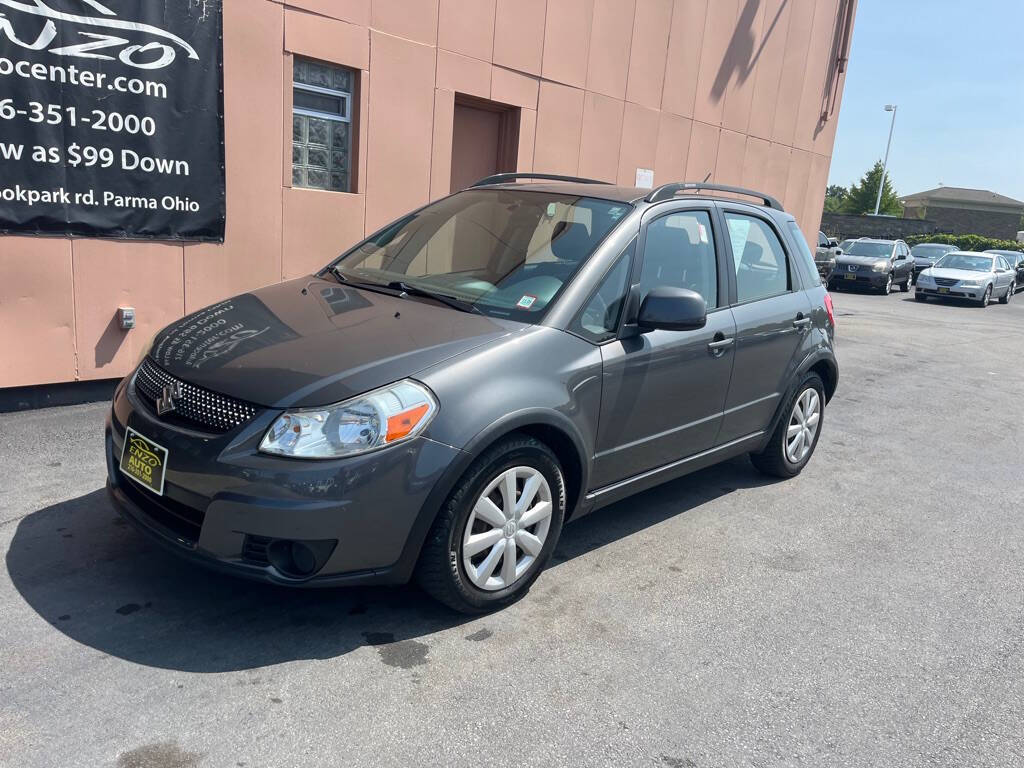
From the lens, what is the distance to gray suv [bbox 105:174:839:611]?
291 centimetres

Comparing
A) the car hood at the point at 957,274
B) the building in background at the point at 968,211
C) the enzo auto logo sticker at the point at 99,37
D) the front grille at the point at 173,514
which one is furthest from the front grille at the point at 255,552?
the building in background at the point at 968,211

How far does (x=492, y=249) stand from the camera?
411 cm

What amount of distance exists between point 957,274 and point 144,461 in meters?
24.9

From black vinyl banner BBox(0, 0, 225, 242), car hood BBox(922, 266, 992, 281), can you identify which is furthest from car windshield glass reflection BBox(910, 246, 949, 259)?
black vinyl banner BBox(0, 0, 225, 242)

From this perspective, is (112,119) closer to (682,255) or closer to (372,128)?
(372,128)

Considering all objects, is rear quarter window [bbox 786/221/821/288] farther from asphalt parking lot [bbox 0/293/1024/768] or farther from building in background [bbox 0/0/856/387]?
building in background [bbox 0/0/856/387]

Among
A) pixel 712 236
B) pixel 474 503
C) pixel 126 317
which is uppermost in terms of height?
pixel 712 236

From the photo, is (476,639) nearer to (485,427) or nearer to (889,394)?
(485,427)

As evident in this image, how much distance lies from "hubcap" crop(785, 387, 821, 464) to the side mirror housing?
1924mm

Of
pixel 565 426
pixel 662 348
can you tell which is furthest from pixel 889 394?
pixel 565 426

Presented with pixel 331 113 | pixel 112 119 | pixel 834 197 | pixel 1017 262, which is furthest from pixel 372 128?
pixel 834 197

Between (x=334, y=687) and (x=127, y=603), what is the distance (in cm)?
101

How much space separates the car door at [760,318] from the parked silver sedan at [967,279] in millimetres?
20829

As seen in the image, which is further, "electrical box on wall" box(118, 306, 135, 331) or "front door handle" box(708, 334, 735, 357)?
"electrical box on wall" box(118, 306, 135, 331)
